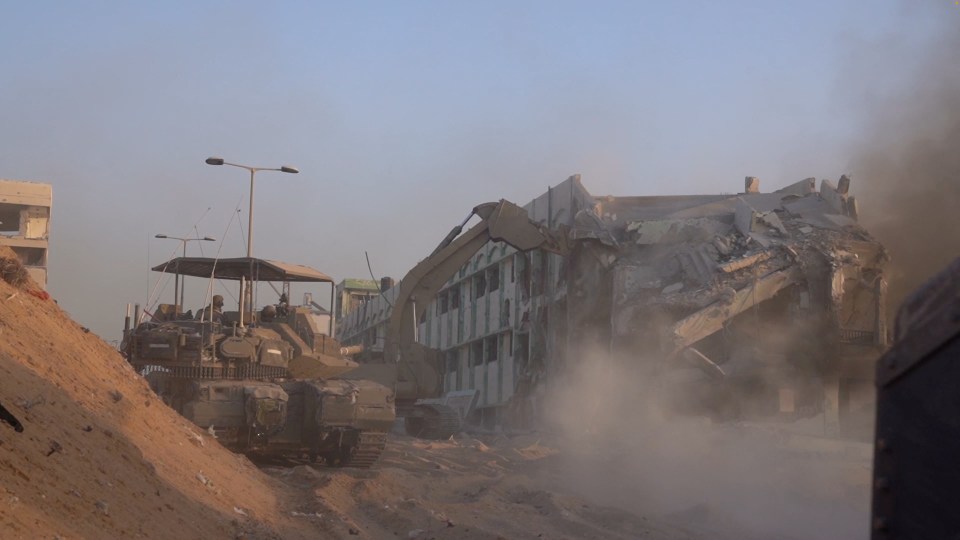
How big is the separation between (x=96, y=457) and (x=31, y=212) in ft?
67.9

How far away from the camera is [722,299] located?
20.7 m

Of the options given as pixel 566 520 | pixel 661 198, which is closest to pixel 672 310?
pixel 661 198

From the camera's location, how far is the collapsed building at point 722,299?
20750 millimetres

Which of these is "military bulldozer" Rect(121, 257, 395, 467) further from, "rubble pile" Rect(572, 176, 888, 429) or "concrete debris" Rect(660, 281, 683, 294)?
"concrete debris" Rect(660, 281, 683, 294)

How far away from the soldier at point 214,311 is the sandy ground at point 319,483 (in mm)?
2464

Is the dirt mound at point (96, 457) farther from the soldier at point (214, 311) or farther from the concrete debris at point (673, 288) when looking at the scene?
the concrete debris at point (673, 288)

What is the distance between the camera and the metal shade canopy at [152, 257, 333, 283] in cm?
1617

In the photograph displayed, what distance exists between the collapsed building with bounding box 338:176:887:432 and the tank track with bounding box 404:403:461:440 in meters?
1.38

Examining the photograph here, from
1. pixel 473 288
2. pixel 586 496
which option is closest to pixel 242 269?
pixel 586 496

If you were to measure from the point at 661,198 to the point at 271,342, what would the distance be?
1552 centimetres

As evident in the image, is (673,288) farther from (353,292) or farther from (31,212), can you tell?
(353,292)

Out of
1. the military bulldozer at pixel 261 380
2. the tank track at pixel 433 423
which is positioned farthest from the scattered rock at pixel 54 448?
the tank track at pixel 433 423

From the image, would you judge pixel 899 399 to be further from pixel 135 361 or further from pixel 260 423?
pixel 135 361

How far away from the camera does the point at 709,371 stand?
20438 millimetres
